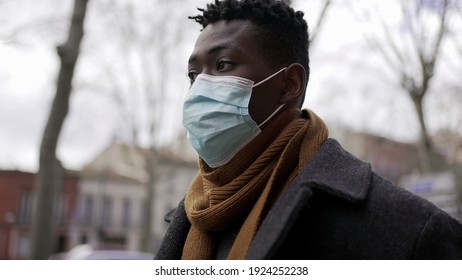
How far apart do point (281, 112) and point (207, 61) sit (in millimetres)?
293

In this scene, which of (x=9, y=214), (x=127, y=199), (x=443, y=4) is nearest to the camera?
(x=443, y=4)

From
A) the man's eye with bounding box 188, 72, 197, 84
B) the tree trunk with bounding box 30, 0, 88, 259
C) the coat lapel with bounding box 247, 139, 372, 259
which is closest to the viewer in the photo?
the coat lapel with bounding box 247, 139, 372, 259

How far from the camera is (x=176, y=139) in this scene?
2303cm

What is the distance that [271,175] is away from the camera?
62.2 inches

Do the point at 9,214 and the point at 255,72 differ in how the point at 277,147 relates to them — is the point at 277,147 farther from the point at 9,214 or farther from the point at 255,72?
the point at 9,214

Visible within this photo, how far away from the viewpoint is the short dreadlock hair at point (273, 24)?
5.76 ft

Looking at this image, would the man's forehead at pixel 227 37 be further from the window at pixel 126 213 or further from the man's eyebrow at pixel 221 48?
the window at pixel 126 213

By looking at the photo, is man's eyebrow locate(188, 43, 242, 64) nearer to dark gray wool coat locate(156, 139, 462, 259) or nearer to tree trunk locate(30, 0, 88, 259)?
dark gray wool coat locate(156, 139, 462, 259)

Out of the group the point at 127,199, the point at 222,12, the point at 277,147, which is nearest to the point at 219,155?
the point at 277,147

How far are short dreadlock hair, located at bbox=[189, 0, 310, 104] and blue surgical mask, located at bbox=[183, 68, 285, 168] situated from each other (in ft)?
0.26

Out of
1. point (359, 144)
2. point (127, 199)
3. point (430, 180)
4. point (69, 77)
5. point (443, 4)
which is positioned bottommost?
point (127, 199)

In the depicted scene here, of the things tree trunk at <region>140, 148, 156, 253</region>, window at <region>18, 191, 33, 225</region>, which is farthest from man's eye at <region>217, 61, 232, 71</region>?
window at <region>18, 191, 33, 225</region>

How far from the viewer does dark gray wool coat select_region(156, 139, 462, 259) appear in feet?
4.56

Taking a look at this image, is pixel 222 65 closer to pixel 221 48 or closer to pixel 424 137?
pixel 221 48
